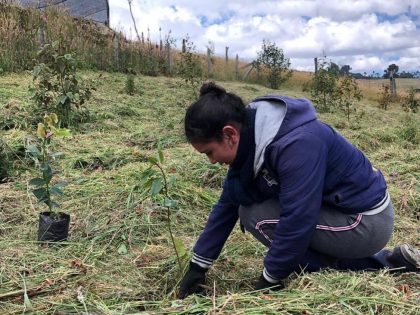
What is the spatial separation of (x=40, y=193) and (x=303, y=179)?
1.46 meters

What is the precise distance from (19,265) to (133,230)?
0.71m

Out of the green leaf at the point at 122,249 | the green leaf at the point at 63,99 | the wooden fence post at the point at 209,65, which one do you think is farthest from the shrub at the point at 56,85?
the wooden fence post at the point at 209,65

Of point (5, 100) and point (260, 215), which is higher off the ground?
point (5, 100)

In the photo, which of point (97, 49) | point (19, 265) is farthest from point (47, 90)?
point (97, 49)

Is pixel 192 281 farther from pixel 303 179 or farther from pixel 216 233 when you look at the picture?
pixel 303 179

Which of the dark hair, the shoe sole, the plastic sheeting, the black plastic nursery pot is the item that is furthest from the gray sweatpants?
the plastic sheeting

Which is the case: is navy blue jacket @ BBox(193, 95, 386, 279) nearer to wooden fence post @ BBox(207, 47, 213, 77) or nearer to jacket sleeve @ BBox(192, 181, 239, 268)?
jacket sleeve @ BBox(192, 181, 239, 268)

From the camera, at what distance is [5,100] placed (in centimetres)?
596

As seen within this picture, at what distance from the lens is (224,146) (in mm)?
1918

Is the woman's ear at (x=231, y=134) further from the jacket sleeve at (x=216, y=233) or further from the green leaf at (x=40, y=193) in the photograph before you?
the green leaf at (x=40, y=193)

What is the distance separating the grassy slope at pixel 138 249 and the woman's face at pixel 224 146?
511mm

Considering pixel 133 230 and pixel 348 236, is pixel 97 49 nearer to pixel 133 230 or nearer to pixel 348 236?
pixel 133 230

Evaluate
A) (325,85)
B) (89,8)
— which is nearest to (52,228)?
(325,85)

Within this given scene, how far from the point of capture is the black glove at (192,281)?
2.15 metres
